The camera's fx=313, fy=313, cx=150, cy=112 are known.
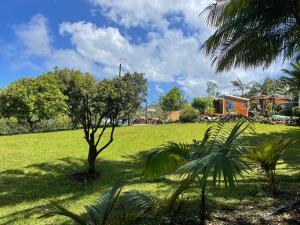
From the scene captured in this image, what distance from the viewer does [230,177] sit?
8.07ft

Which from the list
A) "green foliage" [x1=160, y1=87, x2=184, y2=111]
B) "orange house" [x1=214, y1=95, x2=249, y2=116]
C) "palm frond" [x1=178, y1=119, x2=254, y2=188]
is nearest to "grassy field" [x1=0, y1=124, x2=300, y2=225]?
"palm frond" [x1=178, y1=119, x2=254, y2=188]

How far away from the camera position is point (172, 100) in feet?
140

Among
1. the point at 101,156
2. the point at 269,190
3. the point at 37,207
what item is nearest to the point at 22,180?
the point at 37,207

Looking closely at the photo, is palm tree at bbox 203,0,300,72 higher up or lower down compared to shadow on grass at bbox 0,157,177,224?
higher up

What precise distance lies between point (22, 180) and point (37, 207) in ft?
7.73

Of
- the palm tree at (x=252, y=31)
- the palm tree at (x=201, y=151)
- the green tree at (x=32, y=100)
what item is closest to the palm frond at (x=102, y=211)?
the palm tree at (x=201, y=151)

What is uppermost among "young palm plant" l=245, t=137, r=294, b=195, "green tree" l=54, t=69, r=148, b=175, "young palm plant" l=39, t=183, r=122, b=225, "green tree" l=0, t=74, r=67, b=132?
"green tree" l=0, t=74, r=67, b=132

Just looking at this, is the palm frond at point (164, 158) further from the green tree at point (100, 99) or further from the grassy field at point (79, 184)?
the green tree at point (100, 99)

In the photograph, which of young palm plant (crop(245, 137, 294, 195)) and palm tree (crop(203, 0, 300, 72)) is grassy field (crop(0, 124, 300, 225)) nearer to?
young palm plant (crop(245, 137, 294, 195))

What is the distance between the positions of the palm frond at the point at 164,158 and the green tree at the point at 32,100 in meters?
20.6

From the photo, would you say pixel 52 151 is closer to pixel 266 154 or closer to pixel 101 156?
pixel 101 156

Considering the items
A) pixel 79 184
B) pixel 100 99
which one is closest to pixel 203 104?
pixel 100 99

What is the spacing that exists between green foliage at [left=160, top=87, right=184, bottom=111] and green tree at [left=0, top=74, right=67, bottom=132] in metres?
19.4

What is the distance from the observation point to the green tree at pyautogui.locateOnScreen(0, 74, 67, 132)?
24.1 metres
